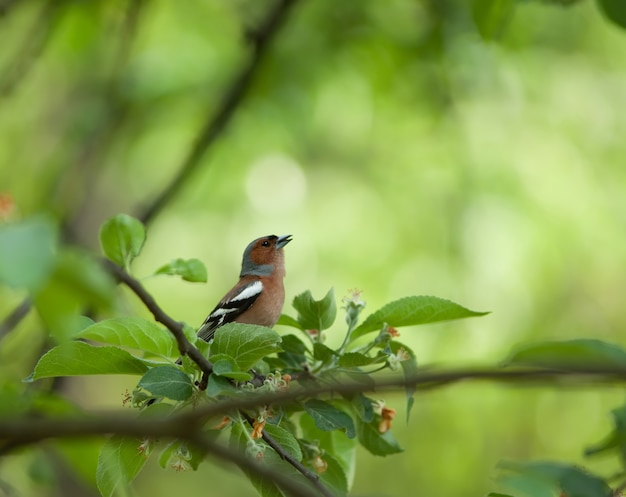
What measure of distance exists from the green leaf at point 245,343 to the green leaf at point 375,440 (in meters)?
0.61

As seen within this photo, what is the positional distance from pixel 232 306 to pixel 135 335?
2.22m

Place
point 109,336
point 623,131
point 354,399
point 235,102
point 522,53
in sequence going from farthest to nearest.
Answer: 1. point 623,131
2. point 522,53
3. point 235,102
4. point 354,399
5. point 109,336

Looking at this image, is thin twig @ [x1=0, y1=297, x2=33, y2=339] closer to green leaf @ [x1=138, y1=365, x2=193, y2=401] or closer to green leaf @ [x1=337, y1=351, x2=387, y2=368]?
green leaf @ [x1=138, y1=365, x2=193, y2=401]

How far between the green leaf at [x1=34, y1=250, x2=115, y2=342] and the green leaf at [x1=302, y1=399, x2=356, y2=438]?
1408mm

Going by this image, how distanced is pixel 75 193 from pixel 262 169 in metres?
2.41

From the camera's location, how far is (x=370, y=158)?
33.6 feet

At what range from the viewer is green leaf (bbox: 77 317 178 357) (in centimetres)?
239

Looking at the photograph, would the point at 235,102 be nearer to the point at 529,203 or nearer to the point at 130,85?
the point at 130,85

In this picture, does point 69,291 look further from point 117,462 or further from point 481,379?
point 117,462

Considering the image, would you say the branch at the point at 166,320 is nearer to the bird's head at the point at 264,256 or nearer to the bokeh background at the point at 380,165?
the bird's head at the point at 264,256

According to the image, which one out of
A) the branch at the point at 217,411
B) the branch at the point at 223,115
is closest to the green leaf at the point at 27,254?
the branch at the point at 217,411

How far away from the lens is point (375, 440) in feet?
9.57

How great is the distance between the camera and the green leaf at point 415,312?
2.54 metres

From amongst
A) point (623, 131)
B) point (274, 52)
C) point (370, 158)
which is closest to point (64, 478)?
point (274, 52)
